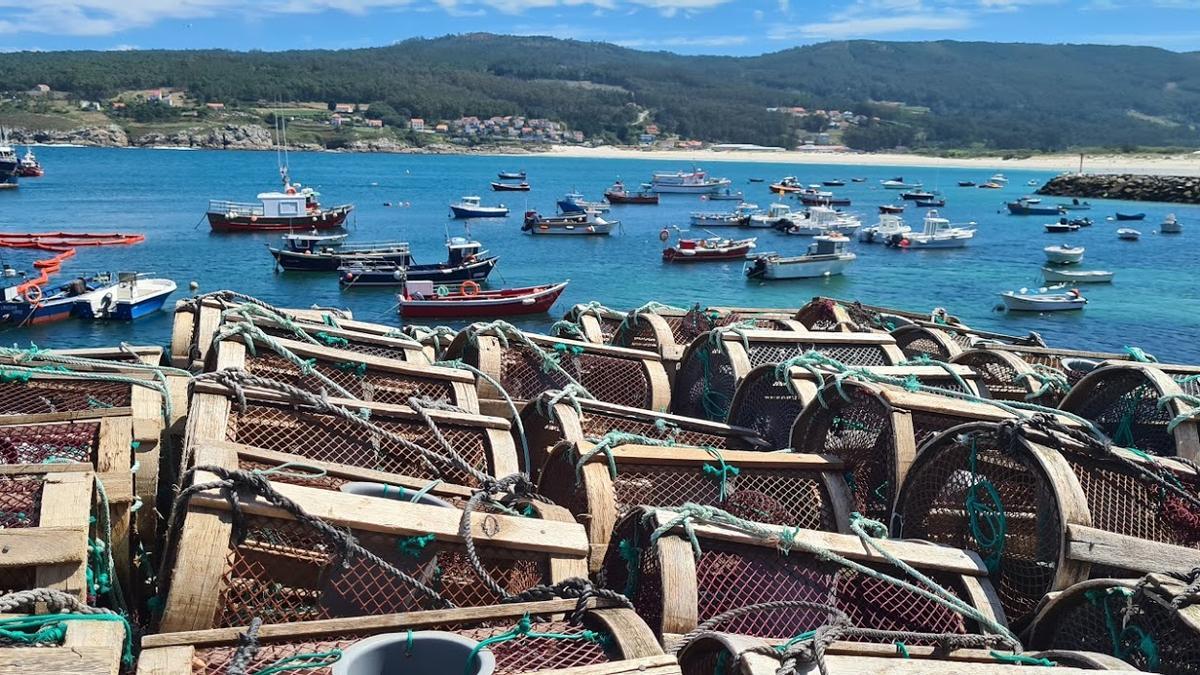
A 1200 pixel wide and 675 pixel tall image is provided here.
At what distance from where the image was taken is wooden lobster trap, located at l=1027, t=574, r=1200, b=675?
2797 mm

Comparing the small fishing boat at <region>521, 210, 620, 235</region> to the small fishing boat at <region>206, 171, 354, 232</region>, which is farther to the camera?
the small fishing boat at <region>521, 210, 620, 235</region>

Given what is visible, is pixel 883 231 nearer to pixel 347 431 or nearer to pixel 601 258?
pixel 601 258

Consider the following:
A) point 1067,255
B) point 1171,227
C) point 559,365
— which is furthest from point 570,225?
point 559,365

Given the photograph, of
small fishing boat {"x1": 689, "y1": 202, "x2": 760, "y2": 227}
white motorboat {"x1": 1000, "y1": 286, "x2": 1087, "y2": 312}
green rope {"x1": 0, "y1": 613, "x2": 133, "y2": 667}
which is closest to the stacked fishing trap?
green rope {"x1": 0, "y1": 613, "x2": 133, "y2": 667}

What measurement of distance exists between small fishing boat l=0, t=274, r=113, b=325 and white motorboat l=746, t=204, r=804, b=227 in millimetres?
36767

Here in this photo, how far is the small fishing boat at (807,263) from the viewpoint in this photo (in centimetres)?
3616

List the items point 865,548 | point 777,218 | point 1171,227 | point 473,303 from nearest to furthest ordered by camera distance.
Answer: point 865,548 → point 473,303 → point 777,218 → point 1171,227

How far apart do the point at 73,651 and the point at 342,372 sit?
8.06ft

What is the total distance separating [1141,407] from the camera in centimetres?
468

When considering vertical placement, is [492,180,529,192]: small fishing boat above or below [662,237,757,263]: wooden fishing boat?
above

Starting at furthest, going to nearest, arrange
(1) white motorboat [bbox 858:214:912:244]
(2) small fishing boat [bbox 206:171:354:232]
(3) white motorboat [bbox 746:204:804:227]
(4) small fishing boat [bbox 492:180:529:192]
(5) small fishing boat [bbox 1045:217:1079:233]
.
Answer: (4) small fishing boat [bbox 492:180:529:192] < (5) small fishing boat [bbox 1045:217:1079:233] < (3) white motorboat [bbox 746:204:804:227] < (1) white motorboat [bbox 858:214:912:244] < (2) small fishing boat [bbox 206:171:354:232]

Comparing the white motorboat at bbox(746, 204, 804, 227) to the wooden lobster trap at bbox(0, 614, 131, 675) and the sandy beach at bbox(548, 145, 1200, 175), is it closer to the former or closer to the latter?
Result: the wooden lobster trap at bbox(0, 614, 131, 675)

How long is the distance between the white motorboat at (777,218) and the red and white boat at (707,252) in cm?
1261

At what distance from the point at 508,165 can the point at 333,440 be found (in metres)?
131
